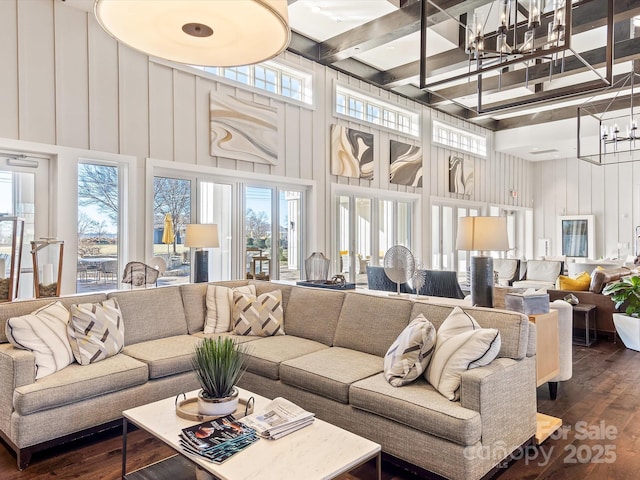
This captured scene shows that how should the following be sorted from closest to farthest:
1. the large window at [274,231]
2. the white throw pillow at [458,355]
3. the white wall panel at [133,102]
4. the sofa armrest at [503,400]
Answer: the sofa armrest at [503,400], the white throw pillow at [458,355], the white wall panel at [133,102], the large window at [274,231]

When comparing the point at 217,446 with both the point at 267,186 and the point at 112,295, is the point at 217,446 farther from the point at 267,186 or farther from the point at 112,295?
the point at 267,186

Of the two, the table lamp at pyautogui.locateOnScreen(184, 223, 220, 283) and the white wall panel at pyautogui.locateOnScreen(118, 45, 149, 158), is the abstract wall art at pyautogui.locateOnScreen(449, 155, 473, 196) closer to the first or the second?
the table lamp at pyautogui.locateOnScreen(184, 223, 220, 283)

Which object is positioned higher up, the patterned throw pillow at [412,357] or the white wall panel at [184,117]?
the white wall panel at [184,117]

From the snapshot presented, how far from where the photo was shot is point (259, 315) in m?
3.77

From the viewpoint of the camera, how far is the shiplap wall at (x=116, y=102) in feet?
12.6

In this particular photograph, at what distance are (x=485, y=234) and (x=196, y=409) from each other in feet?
7.66

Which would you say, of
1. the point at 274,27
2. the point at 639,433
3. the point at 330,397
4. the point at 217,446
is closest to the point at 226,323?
the point at 330,397

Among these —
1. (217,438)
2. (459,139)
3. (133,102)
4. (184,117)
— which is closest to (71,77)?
(133,102)

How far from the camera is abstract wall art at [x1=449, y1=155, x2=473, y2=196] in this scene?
28.8 feet

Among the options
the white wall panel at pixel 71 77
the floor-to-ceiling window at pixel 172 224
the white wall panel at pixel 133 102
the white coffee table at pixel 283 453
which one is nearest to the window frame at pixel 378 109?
the floor-to-ceiling window at pixel 172 224

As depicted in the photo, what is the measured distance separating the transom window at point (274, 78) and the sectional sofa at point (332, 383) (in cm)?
297

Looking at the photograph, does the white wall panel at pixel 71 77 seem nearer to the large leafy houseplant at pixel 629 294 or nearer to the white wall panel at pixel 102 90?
the white wall panel at pixel 102 90

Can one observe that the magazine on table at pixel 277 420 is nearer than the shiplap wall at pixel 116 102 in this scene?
Yes

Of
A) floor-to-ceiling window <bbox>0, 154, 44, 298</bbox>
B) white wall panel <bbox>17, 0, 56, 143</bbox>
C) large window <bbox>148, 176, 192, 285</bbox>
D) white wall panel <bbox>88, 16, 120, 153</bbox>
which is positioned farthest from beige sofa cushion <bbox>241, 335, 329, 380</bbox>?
white wall panel <bbox>17, 0, 56, 143</bbox>
